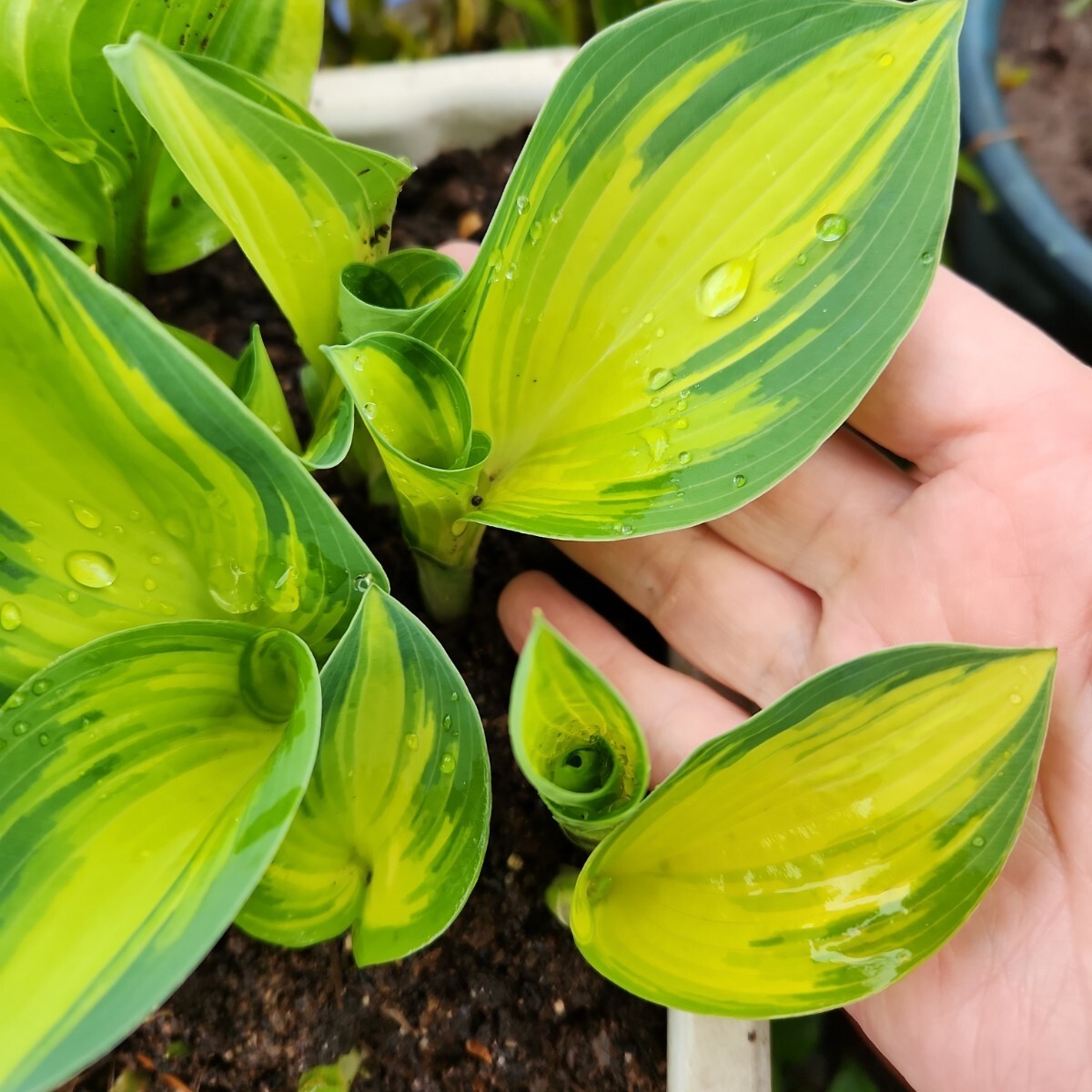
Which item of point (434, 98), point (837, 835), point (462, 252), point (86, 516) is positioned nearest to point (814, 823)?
point (837, 835)

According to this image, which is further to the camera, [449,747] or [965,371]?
[965,371]

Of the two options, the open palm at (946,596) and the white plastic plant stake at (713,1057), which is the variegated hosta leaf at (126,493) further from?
the white plastic plant stake at (713,1057)

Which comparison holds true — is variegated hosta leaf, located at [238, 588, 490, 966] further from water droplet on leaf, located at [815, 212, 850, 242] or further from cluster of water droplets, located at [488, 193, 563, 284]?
water droplet on leaf, located at [815, 212, 850, 242]

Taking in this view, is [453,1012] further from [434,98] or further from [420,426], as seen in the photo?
[434,98]

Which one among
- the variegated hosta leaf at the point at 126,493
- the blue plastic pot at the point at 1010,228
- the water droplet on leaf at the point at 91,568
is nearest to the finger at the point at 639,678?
the variegated hosta leaf at the point at 126,493

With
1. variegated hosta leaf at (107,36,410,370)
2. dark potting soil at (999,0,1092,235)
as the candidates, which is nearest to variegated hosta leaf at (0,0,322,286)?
variegated hosta leaf at (107,36,410,370)

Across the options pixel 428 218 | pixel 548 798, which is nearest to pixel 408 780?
pixel 548 798
